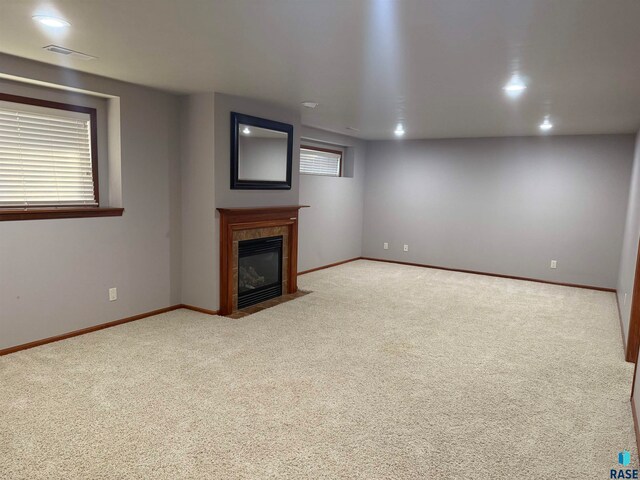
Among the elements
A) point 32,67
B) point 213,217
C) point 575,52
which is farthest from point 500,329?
point 32,67

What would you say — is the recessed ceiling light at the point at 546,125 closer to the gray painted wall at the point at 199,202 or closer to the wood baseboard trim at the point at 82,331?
the gray painted wall at the point at 199,202

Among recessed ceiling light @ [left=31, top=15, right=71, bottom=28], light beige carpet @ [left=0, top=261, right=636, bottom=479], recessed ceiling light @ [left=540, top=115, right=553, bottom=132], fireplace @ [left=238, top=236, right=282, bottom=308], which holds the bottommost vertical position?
light beige carpet @ [left=0, top=261, right=636, bottom=479]

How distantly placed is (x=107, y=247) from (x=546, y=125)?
5150 mm

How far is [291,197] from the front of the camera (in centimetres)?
532

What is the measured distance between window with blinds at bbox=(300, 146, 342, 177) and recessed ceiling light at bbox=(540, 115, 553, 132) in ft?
10.3

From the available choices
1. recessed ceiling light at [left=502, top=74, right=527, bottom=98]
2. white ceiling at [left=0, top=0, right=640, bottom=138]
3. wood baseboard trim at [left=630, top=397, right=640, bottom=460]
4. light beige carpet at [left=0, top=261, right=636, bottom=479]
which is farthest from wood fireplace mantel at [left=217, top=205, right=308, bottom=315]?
wood baseboard trim at [left=630, top=397, right=640, bottom=460]

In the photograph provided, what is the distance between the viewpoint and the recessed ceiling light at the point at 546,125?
4.95 metres

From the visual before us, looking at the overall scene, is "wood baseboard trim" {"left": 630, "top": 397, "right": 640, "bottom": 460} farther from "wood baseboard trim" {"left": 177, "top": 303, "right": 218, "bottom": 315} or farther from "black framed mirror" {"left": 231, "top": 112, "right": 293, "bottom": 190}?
"black framed mirror" {"left": 231, "top": 112, "right": 293, "bottom": 190}

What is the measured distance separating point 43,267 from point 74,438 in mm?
1749

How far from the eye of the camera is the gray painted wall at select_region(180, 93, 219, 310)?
13.9 feet

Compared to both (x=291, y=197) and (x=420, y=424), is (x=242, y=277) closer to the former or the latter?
(x=291, y=197)

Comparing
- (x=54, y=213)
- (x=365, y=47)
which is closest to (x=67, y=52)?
(x=54, y=213)

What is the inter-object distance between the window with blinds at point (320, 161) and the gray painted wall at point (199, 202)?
2.41 metres

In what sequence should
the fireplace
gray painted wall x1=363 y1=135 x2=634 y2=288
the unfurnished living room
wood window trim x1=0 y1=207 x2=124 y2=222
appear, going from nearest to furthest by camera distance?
the unfurnished living room, wood window trim x1=0 y1=207 x2=124 y2=222, the fireplace, gray painted wall x1=363 y1=135 x2=634 y2=288
